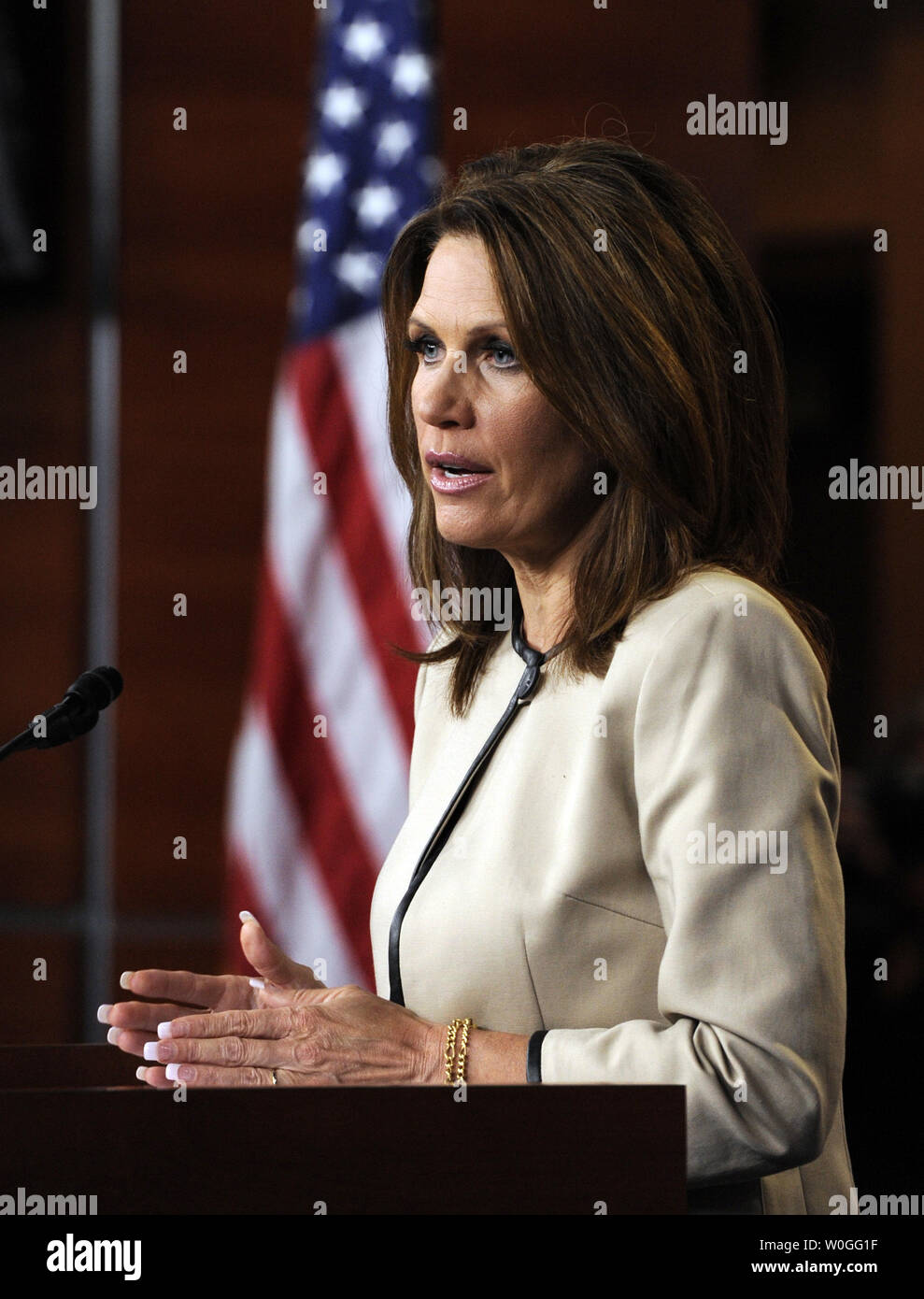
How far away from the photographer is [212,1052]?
4.42ft

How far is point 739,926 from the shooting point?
54.8 inches

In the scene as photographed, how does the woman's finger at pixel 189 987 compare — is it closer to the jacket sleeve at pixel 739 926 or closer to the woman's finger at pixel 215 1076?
the woman's finger at pixel 215 1076

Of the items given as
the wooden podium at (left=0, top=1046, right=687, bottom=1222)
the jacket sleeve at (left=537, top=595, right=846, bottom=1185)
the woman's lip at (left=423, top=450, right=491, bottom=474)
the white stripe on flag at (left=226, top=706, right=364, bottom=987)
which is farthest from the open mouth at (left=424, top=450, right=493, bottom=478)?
the white stripe on flag at (left=226, top=706, right=364, bottom=987)

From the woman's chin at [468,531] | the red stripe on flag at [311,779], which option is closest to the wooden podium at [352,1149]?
the woman's chin at [468,531]

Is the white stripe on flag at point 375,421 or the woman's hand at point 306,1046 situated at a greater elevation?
the white stripe on flag at point 375,421

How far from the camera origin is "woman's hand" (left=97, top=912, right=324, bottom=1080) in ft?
4.74

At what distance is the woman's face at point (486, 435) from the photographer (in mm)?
1699

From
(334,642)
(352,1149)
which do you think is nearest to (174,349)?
(334,642)

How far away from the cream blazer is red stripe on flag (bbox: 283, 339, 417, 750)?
151cm

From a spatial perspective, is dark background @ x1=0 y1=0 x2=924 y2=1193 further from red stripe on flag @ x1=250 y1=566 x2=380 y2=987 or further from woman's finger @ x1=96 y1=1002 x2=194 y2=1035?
woman's finger @ x1=96 y1=1002 x2=194 y2=1035

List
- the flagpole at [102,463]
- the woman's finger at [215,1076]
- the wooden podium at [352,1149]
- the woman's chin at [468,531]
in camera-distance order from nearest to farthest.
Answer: the wooden podium at [352,1149]
the woman's finger at [215,1076]
the woman's chin at [468,531]
the flagpole at [102,463]

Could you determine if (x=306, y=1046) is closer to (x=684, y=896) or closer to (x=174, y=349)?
(x=684, y=896)

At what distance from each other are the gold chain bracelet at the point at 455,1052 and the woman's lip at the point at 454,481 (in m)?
0.60
